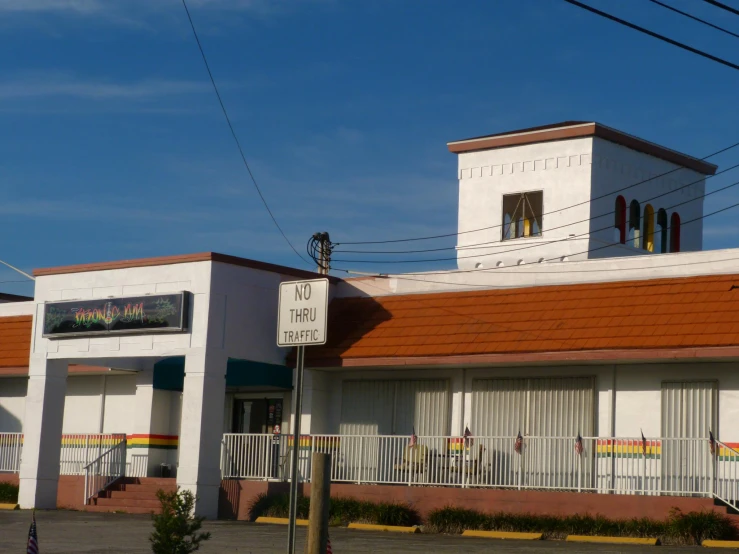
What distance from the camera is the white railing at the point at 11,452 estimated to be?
1233 inches

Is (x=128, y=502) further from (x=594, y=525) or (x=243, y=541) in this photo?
(x=594, y=525)

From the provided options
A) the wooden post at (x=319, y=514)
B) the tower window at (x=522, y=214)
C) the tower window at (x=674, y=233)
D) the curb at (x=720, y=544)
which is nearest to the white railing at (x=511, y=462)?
the curb at (x=720, y=544)

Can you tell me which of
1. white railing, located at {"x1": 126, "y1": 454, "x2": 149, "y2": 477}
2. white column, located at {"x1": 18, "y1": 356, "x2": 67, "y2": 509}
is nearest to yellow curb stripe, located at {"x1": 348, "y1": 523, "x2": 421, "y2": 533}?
white railing, located at {"x1": 126, "y1": 454, "x2": 149, "y2": 477}

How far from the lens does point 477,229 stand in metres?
36.6

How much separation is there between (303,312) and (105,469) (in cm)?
2040

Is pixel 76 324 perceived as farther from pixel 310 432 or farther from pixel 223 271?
pixel 310 432

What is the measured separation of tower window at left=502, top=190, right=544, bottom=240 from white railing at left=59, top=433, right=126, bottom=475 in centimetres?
1284

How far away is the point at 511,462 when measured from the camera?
2462 centimetres

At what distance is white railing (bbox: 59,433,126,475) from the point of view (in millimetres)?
30469

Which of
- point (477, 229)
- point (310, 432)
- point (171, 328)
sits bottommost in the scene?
point (310, 432)

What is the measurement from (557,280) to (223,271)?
23.5 ft

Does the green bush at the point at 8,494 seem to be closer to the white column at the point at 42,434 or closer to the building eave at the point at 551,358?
the white column at the point at 42,434

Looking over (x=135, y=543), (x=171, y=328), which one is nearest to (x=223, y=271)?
(x=171, y=328)

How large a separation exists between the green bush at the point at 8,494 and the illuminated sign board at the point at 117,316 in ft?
13.6
